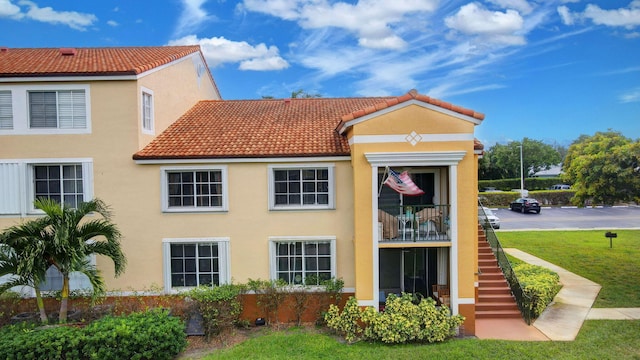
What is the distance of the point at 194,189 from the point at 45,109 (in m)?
5.31

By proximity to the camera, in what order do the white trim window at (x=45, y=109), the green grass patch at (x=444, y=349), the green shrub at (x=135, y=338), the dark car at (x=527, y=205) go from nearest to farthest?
the green shrub at (x=135, y=338) → the green grass patch at (x=444, y=349) → the white trim window at (x=45, y=109) → the dark car at (x=527, y=205)

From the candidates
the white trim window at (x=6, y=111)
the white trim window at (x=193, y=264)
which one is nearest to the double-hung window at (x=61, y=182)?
the white trim window at (x=6, y=111)

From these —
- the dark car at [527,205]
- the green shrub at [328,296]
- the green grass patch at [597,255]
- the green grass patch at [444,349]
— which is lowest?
the green grass patch at [444,349]

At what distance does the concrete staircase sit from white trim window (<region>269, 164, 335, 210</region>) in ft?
20.5

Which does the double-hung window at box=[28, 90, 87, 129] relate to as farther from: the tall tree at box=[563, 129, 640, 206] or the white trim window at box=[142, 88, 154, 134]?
the tall tree at box=[563, 129, 640, 206]

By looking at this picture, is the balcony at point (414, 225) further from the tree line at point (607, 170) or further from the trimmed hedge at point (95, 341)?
the tree line at point (607, 170)

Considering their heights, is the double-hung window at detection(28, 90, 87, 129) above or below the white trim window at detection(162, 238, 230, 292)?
above

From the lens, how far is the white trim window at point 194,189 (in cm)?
1427

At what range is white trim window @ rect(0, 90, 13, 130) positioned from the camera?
13891mm

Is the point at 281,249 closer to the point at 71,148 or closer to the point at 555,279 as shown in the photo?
the point at 71,148

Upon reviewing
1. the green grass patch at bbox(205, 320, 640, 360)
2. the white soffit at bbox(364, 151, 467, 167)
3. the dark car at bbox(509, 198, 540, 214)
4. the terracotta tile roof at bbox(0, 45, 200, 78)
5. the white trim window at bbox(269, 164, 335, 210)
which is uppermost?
the terracotta tile roof at bbox(0, 45, 200, 78)

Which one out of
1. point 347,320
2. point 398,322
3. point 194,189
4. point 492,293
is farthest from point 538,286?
point 194,189

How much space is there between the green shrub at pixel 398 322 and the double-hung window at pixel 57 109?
33.2 ft

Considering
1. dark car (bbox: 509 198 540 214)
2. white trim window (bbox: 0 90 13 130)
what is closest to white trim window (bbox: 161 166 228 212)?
white trim window (bbox: 0 90 13 130)
